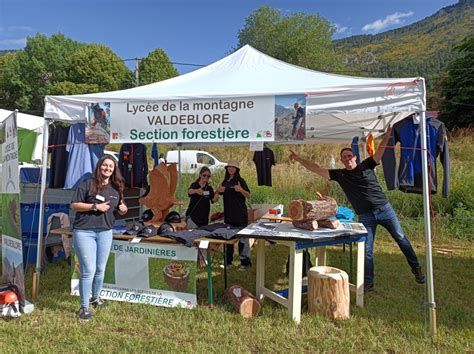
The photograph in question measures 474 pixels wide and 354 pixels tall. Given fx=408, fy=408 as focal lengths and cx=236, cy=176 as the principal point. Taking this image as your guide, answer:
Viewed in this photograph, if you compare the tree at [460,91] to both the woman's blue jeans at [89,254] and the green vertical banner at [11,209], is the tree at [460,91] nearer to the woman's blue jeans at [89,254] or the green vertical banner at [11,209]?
the woman's blue jeans at [89,254]

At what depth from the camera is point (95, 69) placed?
109 ft

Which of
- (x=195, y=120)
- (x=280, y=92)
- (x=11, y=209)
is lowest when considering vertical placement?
(x=11, y=209)

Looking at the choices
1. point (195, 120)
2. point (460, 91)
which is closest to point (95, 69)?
point (460, 91)

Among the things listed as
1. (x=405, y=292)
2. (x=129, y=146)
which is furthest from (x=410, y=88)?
(x=129, y=146)

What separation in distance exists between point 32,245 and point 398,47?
98.5 meters

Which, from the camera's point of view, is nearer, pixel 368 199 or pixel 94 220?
pixel 94 220

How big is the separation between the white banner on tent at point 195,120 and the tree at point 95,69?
3089cm

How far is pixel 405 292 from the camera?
4535 millimetres

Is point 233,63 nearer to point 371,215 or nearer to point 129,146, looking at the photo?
point 129,146

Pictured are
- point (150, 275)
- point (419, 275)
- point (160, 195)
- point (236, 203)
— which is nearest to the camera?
point (150, 275)

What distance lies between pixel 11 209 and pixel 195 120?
Answer: 189 cm

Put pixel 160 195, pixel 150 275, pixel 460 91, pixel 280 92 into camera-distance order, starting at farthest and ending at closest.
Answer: pixel 460 91 → pixel 160 195 → pixel 150 275 → pixel 280 92

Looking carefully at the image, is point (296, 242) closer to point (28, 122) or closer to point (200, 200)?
point (200, 200)

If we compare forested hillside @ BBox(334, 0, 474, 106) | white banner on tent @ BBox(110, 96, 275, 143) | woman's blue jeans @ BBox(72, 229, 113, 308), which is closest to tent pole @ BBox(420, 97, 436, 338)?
white banner on tent @ BBox(110, 96, 275, 143)
